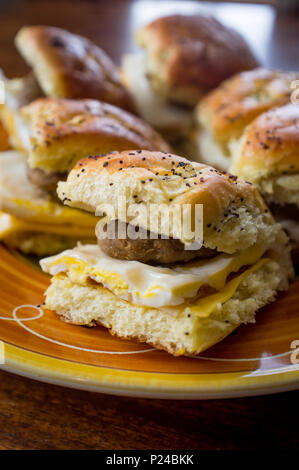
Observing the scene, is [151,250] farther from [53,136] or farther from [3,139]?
[3,139]

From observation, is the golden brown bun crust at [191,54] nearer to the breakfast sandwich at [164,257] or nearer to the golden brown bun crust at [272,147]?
the golden brown bun crust at [272,147]

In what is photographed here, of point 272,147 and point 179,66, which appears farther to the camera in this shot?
point 179,66

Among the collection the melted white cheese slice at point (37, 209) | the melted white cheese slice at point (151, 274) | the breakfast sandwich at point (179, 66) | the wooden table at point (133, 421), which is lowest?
the wooden table at point (133, 421)

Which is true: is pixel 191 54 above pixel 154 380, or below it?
above

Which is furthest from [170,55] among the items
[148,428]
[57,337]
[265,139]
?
[148,428]

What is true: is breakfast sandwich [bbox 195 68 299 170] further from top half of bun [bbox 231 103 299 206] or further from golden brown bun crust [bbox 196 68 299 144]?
top half of bun [bbox 231 103 299 206]

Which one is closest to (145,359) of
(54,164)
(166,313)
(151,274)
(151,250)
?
(166,313)

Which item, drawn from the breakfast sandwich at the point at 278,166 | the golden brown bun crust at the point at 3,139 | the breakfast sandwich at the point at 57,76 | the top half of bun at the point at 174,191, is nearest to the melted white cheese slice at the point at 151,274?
the top half of bun at the point at 174,191
